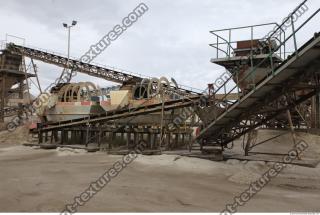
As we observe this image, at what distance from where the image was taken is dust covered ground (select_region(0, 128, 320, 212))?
7312 mm

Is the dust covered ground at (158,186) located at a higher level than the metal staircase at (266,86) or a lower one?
lower

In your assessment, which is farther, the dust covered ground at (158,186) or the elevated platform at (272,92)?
the elevated platform at (272,92)

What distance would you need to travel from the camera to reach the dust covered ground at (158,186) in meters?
7.31

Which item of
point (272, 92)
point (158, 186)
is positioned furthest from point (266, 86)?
point (158, 186)

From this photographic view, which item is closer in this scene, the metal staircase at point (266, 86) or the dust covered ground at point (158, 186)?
the dust covered ground at point (158, 186)

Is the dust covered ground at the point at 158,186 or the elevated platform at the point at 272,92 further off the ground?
the elevated platform at the point at 272,92

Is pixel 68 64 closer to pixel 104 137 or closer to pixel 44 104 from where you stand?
pixel 44 104

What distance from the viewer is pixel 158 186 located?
373 inches

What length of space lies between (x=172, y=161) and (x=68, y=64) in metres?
27.5

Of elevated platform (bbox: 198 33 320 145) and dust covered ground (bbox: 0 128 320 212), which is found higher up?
elevated platform (bbox: 198 33 320 145)

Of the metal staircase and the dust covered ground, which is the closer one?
the dust covered ground

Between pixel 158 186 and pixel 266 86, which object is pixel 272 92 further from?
pixel 158 186

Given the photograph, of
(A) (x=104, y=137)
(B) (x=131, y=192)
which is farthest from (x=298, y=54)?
(A) (x=104, y=137)

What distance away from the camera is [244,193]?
29.0 feet
